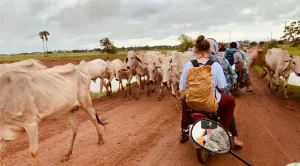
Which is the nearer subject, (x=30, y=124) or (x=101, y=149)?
(x=30, y=124)

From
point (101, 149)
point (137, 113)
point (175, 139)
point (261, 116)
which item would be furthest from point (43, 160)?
point (261, 116)

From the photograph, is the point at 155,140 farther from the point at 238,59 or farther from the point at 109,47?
the point at 109,47

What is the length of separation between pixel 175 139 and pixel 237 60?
5.70m

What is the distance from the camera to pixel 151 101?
12.3 metres

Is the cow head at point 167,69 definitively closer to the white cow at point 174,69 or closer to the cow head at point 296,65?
the white cow at point 174,69

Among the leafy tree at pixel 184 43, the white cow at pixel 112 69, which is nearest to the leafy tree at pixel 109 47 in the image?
the leafy tree at pixel 184 43

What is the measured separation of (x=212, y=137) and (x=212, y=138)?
0.01m

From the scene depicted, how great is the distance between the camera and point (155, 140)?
23.1 feet

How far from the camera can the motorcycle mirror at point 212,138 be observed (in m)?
3.49

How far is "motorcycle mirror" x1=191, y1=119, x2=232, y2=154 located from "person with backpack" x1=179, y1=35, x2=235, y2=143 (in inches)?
43.2

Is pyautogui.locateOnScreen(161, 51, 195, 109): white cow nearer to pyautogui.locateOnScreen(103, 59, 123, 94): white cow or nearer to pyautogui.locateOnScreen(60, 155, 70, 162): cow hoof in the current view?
pyautogui.locateOnScreen(103, 59, 123, 94): white cow

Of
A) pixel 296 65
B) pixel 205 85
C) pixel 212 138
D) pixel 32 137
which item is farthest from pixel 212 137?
pixel 296 65

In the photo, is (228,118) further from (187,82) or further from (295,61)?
(295,61)

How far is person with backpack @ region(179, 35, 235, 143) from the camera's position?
187 inches
